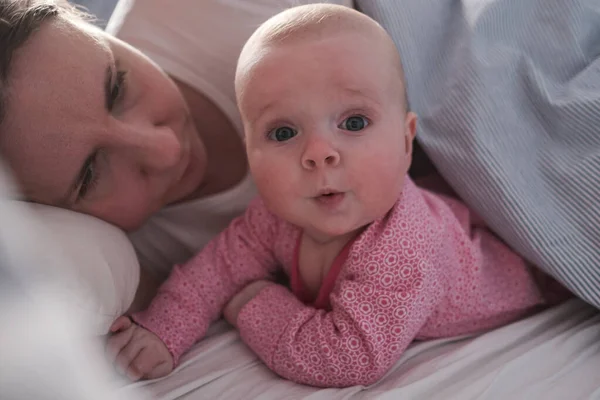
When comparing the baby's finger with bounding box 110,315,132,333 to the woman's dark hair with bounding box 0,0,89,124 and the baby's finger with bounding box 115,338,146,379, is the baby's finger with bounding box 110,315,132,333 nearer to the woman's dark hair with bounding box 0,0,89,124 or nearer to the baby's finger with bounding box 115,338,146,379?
the baby's finger with bounding box 115,338,146,379

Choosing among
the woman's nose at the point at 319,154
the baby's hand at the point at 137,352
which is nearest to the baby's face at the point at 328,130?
the woman's nose at the point at 319,154

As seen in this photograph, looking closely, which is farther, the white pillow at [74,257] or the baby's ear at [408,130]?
the baby's ear at [408,130]

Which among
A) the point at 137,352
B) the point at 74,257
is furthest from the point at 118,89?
the point at 137,352

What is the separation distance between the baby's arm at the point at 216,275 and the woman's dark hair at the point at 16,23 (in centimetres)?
36

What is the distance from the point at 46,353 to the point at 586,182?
81cm

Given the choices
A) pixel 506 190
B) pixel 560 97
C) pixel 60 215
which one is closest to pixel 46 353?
pixel 60 215

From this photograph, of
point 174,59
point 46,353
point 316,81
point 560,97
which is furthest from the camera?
point 174,59

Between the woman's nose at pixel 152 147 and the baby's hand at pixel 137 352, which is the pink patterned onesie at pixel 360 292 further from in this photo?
the woman's nose at pixel 152 147

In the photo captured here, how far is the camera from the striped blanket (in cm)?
92

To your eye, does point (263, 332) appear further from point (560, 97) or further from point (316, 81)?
point (560, 97)

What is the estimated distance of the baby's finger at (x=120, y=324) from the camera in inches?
34.8

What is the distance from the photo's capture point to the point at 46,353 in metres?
0.51

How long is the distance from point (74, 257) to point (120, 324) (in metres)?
0.17

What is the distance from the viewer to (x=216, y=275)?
0.97m
